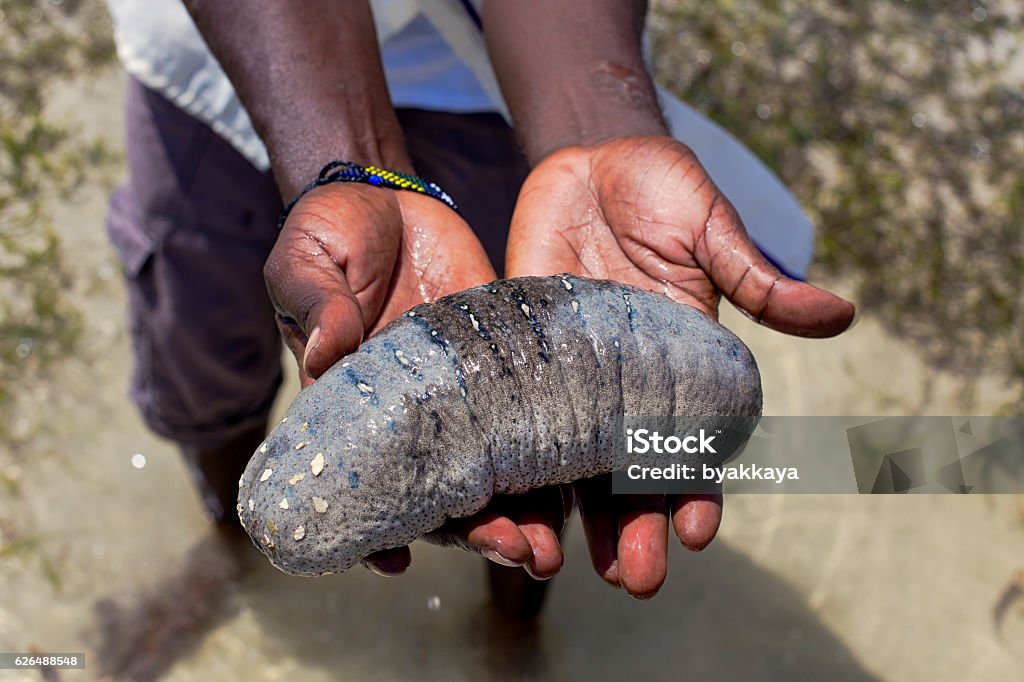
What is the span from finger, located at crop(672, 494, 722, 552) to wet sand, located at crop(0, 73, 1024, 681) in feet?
5.80

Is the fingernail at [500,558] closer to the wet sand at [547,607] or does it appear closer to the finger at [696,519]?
the finger at [696,519]

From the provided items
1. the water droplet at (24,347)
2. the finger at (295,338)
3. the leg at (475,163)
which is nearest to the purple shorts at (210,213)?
the leg at (475,163)

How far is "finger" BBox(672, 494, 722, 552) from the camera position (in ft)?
6.11

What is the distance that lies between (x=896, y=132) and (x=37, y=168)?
4190 mm

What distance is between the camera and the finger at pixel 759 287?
6.14ft

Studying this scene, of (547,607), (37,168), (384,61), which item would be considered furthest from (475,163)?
(37,168)

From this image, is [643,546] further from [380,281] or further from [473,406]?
[380,281]

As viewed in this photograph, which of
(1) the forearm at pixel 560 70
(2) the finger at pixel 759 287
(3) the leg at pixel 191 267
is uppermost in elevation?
(1) the forearm at pixel 560 70

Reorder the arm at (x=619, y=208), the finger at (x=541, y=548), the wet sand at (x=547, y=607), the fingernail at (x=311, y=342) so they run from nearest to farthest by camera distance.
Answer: the fingernail at (x=311, y=342) < the finger at (x=541, y=548) < the arm at (x=619, y=208) < the wet sand at (x=547, y=607)

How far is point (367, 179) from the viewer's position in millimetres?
2119

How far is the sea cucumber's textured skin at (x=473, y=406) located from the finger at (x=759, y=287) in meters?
0.11

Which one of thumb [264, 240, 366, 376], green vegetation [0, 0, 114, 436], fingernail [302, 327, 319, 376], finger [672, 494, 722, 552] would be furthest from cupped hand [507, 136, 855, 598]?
green vegetation [0, 0, 114, 436]

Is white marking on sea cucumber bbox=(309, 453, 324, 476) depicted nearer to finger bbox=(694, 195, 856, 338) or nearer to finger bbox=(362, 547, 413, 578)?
finger bbox=(362, 547, 413, 578)

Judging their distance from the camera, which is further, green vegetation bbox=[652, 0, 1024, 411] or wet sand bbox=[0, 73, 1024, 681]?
green vegetation bbox=[652, 0, 1024, 411]
